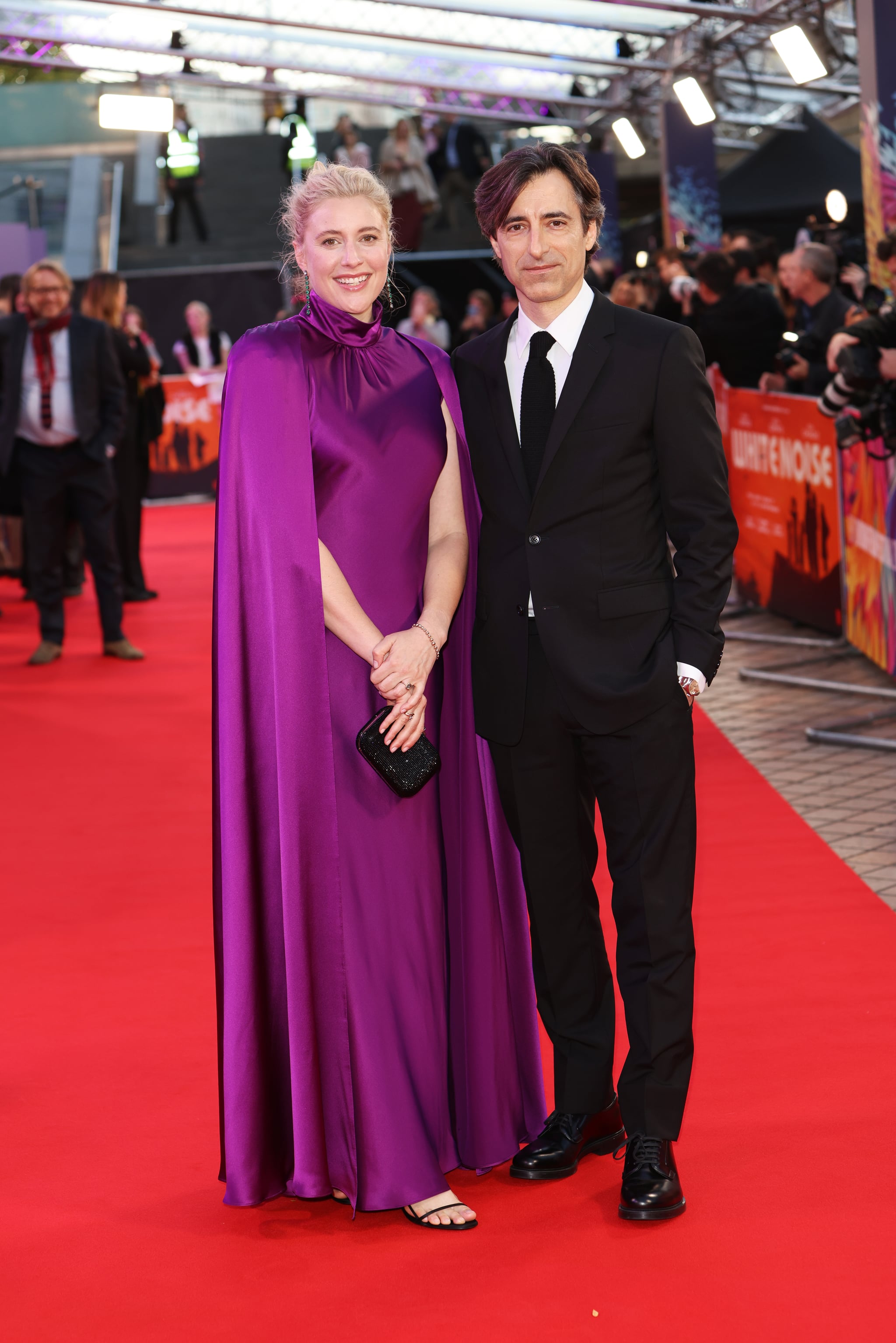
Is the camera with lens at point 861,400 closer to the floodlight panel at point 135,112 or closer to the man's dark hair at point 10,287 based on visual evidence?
the man's dark hair at point 10,287

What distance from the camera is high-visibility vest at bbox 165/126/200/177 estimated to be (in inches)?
811

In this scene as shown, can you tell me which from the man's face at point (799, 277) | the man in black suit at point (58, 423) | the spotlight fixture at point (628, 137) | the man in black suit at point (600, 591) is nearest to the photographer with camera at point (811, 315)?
the man's face at point (799, 277)

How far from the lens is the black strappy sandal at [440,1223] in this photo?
A: 272cm

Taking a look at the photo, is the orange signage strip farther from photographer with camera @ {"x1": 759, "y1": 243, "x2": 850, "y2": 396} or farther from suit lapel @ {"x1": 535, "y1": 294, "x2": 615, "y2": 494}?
suit lapel @ {"x1": 535, "y1": 294, "x2": 615, "y2": 494}

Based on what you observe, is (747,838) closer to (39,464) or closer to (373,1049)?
(373,1049)

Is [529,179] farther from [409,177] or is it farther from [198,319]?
[409,177]

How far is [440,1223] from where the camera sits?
273 centimetres

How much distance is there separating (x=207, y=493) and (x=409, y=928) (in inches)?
557

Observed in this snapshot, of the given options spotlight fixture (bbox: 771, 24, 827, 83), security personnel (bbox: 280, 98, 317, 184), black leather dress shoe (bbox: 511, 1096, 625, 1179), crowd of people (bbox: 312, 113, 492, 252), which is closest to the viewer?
black leather dress shoe (bbox: 511, 1096, 625, 1179)

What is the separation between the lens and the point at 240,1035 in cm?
274

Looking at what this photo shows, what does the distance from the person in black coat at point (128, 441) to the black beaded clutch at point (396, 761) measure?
19.4ft

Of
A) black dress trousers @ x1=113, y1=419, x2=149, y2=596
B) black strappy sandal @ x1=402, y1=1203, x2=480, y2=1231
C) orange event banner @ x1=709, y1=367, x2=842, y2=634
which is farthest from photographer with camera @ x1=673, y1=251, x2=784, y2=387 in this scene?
black strappy sandal @ x1=402, y1=1203, x2=480, y2=1231

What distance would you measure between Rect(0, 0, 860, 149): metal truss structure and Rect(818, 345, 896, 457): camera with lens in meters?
7.25

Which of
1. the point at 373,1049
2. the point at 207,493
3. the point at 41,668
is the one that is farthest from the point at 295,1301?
the point at 207,493
